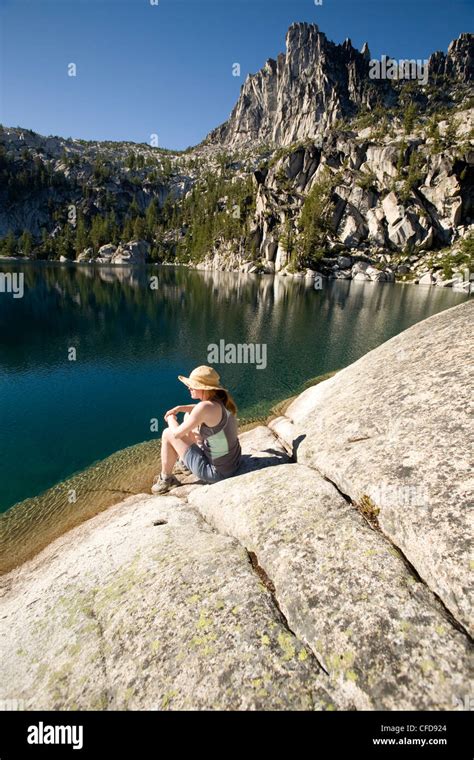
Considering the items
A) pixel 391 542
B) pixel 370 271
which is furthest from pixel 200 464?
pixel 370 271

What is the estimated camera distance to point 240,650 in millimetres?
4727

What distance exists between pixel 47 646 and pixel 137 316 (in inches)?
2086

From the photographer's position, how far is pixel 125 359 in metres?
34.5

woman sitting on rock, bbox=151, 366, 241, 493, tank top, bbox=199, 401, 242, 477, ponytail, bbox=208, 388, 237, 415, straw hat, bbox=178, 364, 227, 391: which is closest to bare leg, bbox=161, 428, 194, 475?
woman sitting on rock, bbox=151, 366, 241, 493

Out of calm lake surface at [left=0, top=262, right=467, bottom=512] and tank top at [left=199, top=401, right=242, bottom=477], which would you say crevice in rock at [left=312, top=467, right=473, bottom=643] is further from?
calm lake surface at [left=0, top=262, right=467, bottom=512]

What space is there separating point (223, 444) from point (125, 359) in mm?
27326

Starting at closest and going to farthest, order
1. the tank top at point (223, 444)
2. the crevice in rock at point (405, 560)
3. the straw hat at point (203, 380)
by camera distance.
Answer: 1. the crevice in rock at point (405, 560)
2. the straw hat at point (203, 380)
3. the tank top at point (223, 444)

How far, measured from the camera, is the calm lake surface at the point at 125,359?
19391mm

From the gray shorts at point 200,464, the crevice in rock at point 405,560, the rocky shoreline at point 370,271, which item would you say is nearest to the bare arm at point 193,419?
the gray shorts at point 200,464

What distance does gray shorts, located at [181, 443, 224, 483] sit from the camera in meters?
10.2

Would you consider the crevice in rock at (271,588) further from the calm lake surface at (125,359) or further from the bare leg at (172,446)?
the calm lake surface at (125,359)

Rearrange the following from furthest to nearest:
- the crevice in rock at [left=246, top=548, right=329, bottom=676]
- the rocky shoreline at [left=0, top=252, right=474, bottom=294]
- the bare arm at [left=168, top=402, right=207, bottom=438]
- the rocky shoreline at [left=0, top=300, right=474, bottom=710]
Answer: the rocky shoreline at [left=0, top=252, right=474, bottom=294], the bare arm at [left=168, top=402, right=207, bottom=438], the crevice in rock at [left=246, top=548, right=329, bottom=676], the rocky shoreline at [left=0, top=300, right=474, bottom=710]

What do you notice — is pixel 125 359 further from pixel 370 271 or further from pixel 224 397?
pixel 370 271

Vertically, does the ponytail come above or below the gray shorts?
above
